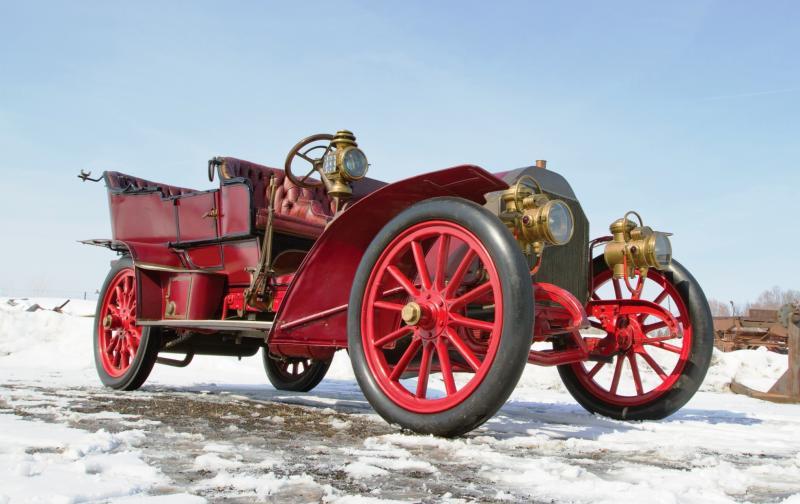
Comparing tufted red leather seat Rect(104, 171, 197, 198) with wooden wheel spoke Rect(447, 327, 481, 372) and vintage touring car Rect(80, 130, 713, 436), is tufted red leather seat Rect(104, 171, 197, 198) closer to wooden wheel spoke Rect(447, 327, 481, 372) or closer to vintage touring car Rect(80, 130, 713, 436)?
vintage touring car Rect(80, 130, 713, 436)

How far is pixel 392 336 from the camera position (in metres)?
2.92

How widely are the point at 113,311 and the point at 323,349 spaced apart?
2.01 m

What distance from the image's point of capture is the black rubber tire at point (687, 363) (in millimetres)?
3928

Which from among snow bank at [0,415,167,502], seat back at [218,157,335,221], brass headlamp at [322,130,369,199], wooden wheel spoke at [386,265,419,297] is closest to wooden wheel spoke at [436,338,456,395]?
wooden wheel spoke at [386,265,419,297]

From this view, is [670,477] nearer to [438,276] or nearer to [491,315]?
[438,276]

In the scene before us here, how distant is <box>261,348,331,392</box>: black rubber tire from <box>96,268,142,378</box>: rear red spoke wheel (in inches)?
41.3

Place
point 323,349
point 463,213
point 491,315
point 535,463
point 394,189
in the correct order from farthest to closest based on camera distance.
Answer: point 323,349
point 491,315
point 394,189
point 463,213
point 535,463

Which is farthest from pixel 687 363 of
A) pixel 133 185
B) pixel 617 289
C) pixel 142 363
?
pixel 133 185

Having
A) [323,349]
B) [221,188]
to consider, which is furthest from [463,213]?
[221,188]

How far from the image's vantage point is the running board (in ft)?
12.4

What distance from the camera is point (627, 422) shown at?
12.8 ft

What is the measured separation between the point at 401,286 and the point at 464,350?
576 millimetres

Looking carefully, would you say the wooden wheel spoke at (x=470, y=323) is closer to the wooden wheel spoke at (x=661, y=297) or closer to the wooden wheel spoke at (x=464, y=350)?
the wooden wheel spoke at (x=464, y=350)

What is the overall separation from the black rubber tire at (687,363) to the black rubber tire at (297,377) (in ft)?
7.78
